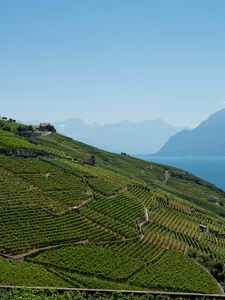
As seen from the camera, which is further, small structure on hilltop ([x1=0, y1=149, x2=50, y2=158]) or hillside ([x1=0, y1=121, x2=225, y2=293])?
small structure on hilltop ([x1=0, y1=149, x2=50, y2=158])

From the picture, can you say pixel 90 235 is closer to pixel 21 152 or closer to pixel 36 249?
pixel 36 249

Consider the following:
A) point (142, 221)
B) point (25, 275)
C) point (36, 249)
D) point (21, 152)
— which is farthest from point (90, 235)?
point (21, 152)

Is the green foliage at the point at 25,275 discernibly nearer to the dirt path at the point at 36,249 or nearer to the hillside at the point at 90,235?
the hillside at the point at 90,235

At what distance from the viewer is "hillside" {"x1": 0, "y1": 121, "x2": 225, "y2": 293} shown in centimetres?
6247

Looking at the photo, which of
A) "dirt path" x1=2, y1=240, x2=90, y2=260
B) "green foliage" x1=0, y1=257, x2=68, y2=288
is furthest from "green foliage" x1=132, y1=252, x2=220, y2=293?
"green foliage" x1=0, y1=257, x2=68, y2=288

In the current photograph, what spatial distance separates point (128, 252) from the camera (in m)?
75.3

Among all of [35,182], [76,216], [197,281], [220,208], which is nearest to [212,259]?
[197,281]

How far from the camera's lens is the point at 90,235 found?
76250mm

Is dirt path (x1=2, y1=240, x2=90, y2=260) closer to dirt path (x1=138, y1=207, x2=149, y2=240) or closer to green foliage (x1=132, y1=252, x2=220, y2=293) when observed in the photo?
green foliage (x1=132, y1=252, x2=220, y2=293)

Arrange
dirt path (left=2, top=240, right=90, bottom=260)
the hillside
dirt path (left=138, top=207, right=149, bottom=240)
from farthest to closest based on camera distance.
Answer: dirt path (left=138, top=207, right=149, bottom=240) < the hillside < dirt path (left=2, top=240, right=90, bottom=260)

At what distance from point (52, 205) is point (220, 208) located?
118 m

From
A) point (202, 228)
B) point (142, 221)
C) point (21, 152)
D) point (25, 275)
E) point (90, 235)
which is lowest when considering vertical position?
point (25, 275)

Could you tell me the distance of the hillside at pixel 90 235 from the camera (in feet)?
205

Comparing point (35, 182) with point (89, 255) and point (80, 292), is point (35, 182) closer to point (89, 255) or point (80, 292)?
point (89, 255)
